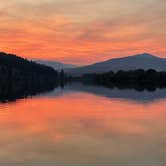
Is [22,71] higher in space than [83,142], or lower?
higher

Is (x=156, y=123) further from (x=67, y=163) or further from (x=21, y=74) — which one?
(x=21, y=74)

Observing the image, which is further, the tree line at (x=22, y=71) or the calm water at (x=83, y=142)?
the tree line at (x=22, y=71)

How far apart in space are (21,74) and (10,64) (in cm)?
510

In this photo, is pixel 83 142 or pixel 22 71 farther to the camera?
pixel 22 71

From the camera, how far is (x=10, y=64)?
149 metres

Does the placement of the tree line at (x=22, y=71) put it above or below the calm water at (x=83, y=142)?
above

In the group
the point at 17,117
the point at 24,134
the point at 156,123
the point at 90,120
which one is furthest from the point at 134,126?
the point at 17,117

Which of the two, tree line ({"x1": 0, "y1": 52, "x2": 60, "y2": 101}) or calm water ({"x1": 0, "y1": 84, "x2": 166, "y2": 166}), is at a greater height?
tree line ({"x1": 0, "y1": 52, "x2": 60, "y2": 101})

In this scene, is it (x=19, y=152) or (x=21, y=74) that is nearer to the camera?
(x=19, y=152)

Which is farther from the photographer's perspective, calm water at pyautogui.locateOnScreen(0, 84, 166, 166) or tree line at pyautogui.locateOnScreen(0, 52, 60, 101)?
tree line at pyautogui.locateOnScreen(0, 52, 60, 101)

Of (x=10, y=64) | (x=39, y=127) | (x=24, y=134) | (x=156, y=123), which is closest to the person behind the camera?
(x=24, y=134)

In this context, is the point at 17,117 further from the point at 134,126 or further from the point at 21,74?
the point at 21,74

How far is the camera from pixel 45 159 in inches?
497

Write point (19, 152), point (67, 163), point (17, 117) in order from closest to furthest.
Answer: point (67, 163) → point (19, 152) → point (17, 117)
